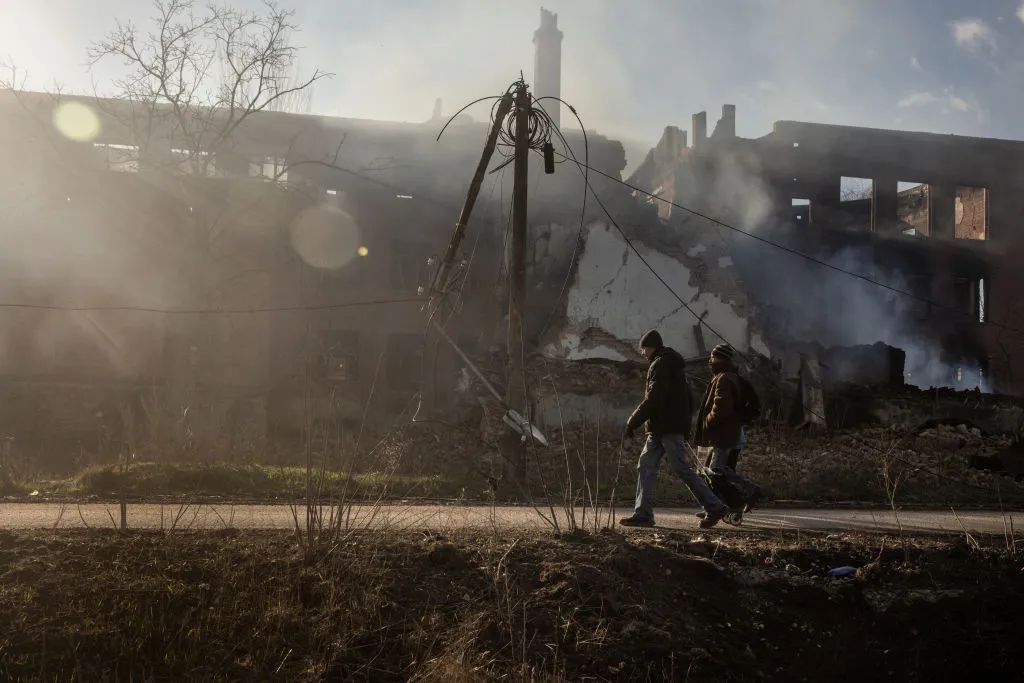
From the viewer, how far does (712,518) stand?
756 centimetres

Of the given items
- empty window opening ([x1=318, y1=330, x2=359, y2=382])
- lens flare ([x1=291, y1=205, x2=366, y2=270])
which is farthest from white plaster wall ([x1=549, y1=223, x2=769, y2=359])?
lens flare ([x1=291, y1=205, x2=366, y2=270])

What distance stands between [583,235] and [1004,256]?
19655 mm

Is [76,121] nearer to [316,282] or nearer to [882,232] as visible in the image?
[316,282]

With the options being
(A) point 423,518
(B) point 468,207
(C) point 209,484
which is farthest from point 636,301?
(A) point 423,518

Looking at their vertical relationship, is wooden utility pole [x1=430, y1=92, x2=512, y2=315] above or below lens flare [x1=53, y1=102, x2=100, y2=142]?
below

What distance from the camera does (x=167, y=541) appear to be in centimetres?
604

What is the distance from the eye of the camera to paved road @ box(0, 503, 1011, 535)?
687cm

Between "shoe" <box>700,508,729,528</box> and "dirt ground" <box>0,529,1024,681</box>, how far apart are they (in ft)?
1.47

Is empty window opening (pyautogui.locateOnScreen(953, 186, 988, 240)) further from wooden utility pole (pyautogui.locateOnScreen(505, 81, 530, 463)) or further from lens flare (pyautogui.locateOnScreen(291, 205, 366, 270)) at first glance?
wooden utility pole (pyautogui.locateOnScreen(505, 81, 530, 463))

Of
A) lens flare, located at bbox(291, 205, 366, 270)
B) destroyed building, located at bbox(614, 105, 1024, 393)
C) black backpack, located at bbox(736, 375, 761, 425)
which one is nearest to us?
black backpack, located at bbox(736, 375, 761, 425)

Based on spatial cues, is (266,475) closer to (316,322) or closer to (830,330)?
(316,322)

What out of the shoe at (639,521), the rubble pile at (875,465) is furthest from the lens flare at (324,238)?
the shoe at (639,521)

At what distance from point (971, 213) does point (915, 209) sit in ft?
7.28

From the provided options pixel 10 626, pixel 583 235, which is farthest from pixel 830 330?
pixel 10 626
